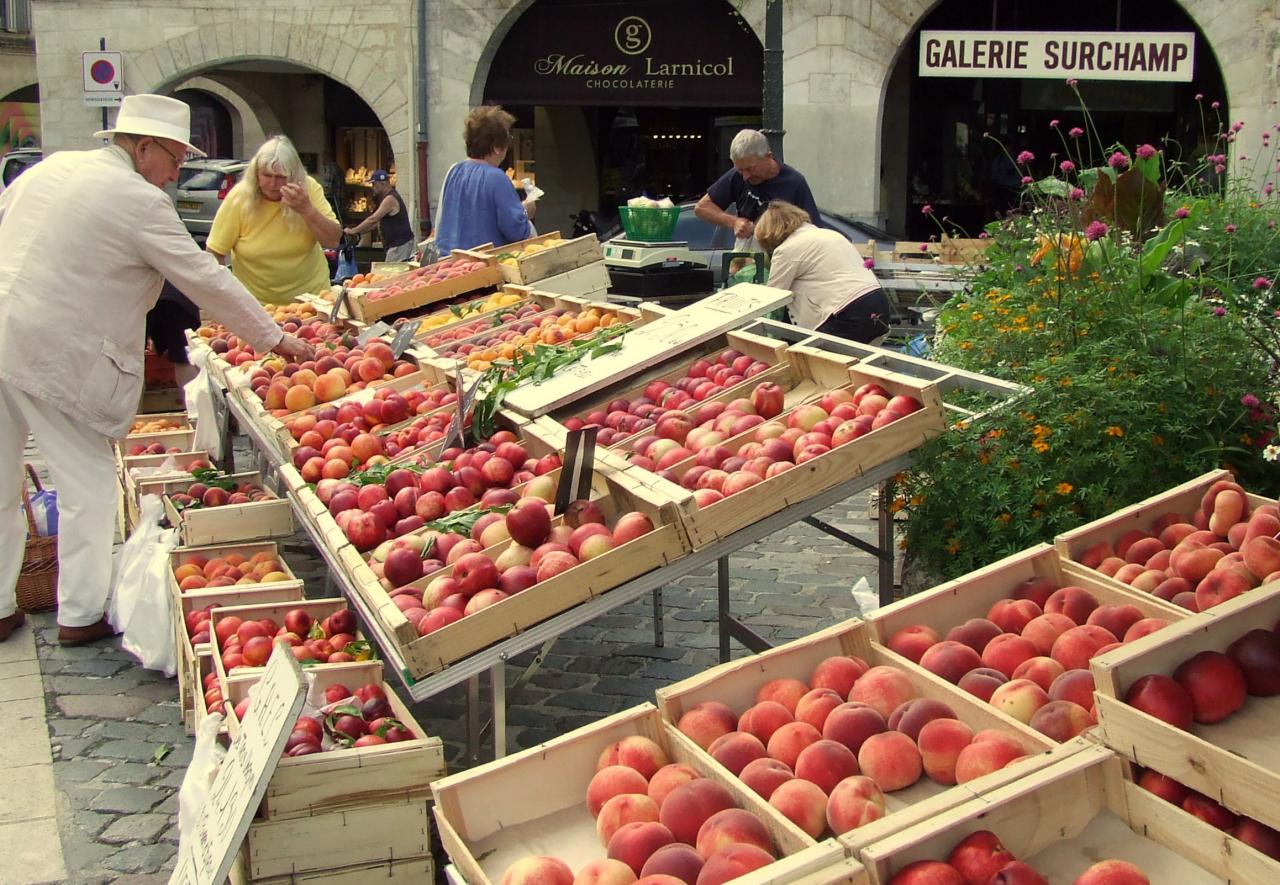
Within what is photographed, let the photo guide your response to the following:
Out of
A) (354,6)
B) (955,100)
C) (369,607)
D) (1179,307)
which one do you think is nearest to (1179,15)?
(955,100)

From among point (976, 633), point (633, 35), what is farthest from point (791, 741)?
point (633, 35)

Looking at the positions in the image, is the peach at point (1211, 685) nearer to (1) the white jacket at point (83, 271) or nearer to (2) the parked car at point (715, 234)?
(1) the white jacket at point (83, 271)

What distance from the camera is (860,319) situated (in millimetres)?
6703

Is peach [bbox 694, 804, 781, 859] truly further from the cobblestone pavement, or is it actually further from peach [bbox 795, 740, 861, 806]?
the cobblestone pavement

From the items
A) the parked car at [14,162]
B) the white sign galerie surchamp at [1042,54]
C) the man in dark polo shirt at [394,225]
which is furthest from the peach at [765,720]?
the parked car at [14,162]

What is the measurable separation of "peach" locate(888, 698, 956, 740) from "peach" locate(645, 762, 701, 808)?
0.37 meters

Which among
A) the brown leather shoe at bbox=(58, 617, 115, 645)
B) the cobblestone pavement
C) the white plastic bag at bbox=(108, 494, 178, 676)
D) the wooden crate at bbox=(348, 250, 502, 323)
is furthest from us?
the wooden crate at bbox=(348, 250, 502, 323)

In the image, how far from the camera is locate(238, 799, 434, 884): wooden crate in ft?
10.3

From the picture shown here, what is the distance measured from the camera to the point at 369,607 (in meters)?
3.34

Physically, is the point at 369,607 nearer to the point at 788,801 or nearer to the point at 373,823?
the point at 373,823

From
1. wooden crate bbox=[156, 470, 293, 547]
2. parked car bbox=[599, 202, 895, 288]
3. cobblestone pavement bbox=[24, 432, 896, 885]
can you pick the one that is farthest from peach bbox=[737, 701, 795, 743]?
parked car bbox=[599, 202, 895, 288]

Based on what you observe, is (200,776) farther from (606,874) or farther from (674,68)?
(674,68)

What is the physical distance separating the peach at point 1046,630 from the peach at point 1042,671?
11 centimetres

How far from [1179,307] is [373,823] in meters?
3.09
